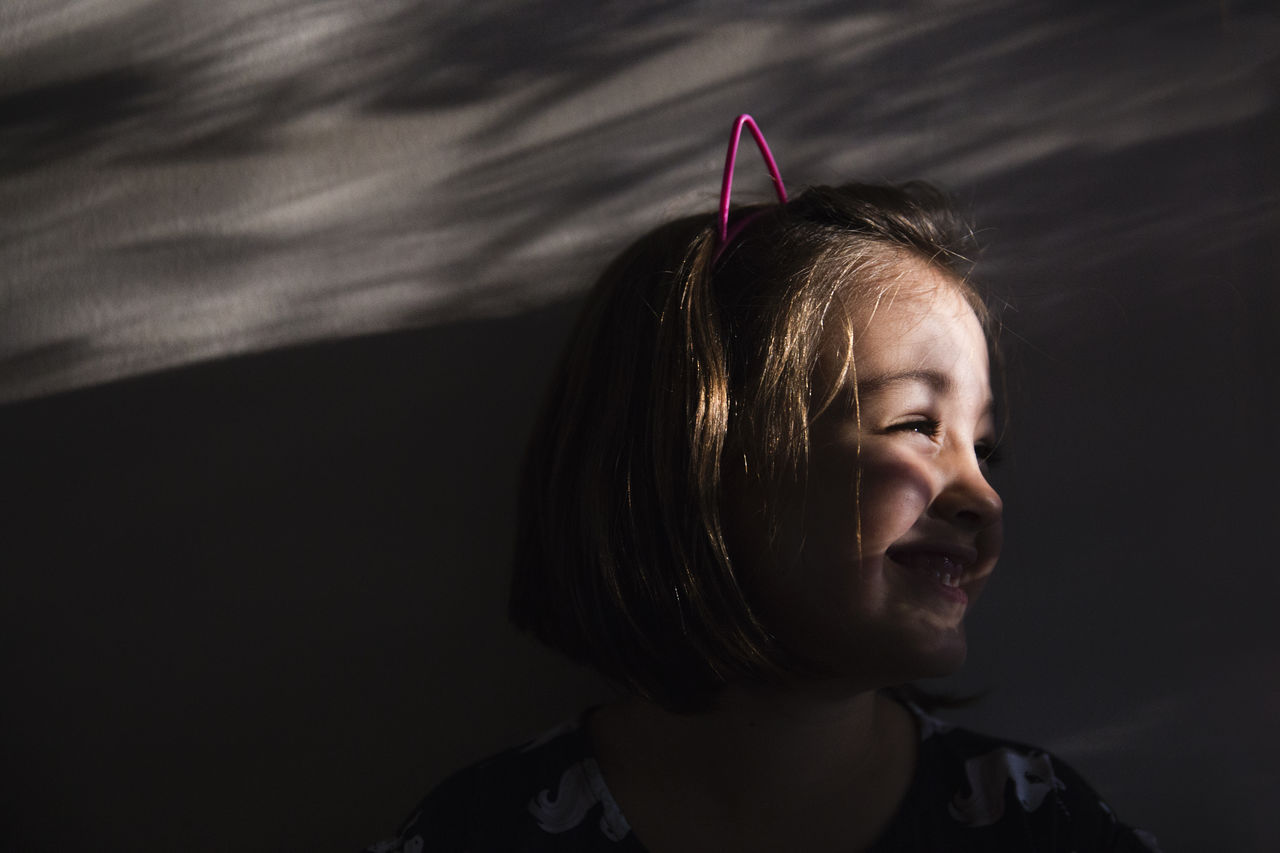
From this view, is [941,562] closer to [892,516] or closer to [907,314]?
[892,516]

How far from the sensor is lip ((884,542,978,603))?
0.81 meters

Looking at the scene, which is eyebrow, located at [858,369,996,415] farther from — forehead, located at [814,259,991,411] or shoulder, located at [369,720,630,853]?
shoulder, located at [369,720,630,853]

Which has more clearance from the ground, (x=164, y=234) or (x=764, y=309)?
(x=164, y=234)

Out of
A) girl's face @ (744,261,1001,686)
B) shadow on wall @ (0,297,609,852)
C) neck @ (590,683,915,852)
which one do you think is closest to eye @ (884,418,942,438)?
girl's face @ (744,261,1001,686)

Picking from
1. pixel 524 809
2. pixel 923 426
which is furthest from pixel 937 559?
pixel 524 809

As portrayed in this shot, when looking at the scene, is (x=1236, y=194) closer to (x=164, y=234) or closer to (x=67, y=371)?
(x=164, y=234)

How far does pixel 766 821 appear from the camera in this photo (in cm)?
86

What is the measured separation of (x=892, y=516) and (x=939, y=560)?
0.08m

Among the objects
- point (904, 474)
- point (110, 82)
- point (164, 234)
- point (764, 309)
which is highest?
point (110, 82)

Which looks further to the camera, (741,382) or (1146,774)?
(1146,774)

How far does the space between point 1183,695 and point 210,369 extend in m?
1.13

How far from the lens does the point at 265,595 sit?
1073 millimetres

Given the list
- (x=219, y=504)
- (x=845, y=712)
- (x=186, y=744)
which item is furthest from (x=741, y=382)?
(x=186, y=744)

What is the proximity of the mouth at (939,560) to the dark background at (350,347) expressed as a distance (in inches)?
10.2
